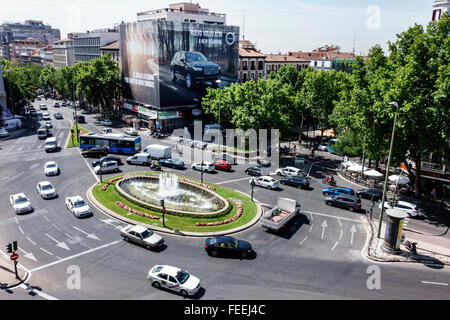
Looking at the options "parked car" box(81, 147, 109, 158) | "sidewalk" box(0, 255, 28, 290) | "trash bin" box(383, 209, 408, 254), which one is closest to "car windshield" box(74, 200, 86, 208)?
"sidewalk" box(0, 255, 28, 290)

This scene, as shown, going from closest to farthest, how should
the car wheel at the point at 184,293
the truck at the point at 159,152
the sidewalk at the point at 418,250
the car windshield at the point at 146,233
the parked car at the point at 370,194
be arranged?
the car wheel at the point at 184,293 < the sidewalk at the point at 418,250 < the car windshield at the point at 146,233 < the parked car at the point at 370,194 < the truck at the point at 159,152

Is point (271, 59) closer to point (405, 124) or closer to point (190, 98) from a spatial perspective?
point (190, 98)

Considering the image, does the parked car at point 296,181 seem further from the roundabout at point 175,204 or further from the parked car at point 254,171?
the roundabout at point 175,204

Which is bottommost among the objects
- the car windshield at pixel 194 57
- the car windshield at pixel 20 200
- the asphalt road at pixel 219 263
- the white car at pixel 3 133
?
the asphalt road at pixel 219 263

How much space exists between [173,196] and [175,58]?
40.4 meters

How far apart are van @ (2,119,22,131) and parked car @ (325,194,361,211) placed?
232 ft

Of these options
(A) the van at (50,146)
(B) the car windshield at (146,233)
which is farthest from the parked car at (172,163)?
(A) the van at (50,146)

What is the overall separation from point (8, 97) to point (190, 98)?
50346mm

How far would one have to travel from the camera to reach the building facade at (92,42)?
104m

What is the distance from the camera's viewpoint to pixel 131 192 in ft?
120

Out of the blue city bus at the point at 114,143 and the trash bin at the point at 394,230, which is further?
the blue city bus at the point at 114,143

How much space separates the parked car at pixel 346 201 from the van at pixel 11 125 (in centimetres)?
7065

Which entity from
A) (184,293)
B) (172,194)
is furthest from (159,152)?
(184,293)

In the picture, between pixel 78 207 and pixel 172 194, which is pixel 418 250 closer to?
pixel 172 194
